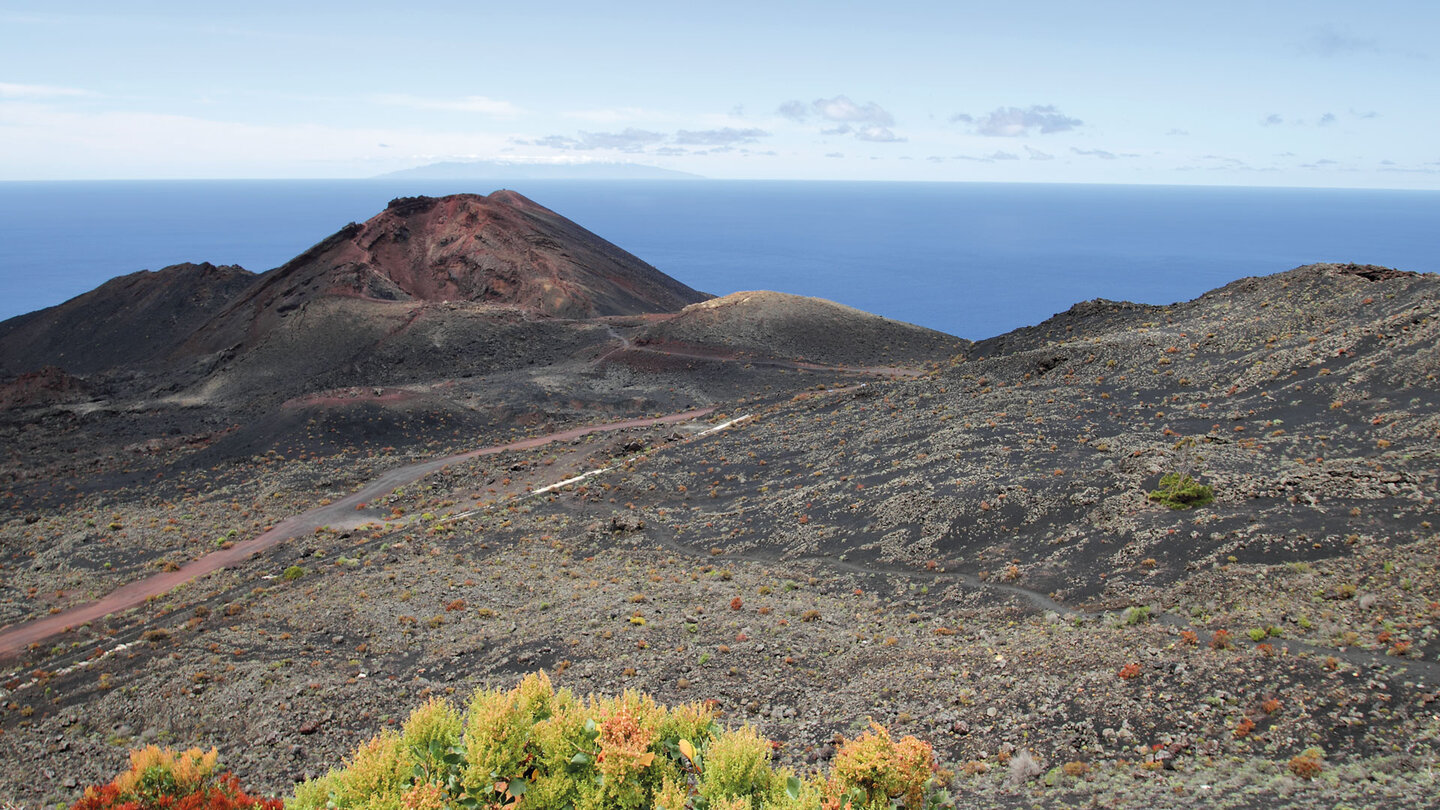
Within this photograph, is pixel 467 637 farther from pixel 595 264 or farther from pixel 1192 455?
pixel 595 264

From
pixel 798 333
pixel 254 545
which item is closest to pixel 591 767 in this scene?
pixel 254 545

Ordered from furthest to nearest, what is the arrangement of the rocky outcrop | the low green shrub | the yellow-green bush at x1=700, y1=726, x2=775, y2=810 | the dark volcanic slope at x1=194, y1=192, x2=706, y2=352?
the dark volcanic slope at x1=194, y1=192, x2=706, y2=352
the rocky outcrop
the low green shrub
the yellow-green bush at x1=700, y1=726, x2=775, y2=810

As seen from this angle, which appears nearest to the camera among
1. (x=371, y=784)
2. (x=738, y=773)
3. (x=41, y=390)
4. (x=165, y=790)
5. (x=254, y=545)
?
(x=738, y=773)

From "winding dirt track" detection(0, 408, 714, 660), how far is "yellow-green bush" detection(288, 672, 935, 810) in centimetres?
1763

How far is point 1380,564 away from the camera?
1556cm

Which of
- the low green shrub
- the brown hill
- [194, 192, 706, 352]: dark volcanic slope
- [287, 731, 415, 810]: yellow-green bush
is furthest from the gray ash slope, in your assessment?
[194, 192, 706, 352]: dark volcanic slope

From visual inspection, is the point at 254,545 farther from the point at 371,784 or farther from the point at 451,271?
the point at 451,271

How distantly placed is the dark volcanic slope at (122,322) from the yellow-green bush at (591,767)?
69.1m

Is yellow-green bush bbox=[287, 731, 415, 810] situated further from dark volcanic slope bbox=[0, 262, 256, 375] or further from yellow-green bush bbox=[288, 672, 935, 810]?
dark volcanic slope bbox=[0, 262, 256, 375]

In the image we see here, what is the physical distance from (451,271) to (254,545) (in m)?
46.5

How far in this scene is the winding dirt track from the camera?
74.7ft

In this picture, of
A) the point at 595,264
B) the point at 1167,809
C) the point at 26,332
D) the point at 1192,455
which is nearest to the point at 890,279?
the point at 595,264

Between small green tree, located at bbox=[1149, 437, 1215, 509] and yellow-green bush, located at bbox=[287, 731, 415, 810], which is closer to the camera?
yellow-green bush, located at bbox=[287, 731, 415, 810]

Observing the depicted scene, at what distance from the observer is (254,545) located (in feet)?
96.8
